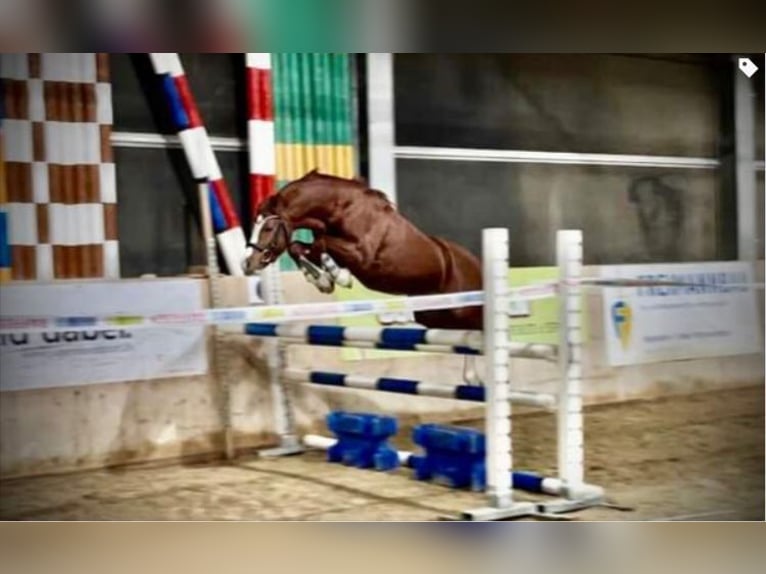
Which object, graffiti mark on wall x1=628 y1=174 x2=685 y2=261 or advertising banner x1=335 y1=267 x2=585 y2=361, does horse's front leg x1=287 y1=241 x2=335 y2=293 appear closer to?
advertising banner x1=335 y1=267 x2=585 y2=361

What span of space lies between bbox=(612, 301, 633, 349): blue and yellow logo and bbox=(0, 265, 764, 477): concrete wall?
5cm

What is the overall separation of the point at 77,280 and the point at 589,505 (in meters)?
1.55

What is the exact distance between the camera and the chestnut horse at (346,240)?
9.04ft

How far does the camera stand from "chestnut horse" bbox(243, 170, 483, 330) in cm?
276

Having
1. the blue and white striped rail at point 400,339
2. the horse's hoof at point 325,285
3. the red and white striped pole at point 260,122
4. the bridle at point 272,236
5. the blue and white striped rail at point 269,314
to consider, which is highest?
the red and white striped pole at point 260,122

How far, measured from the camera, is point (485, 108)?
9.23 ft

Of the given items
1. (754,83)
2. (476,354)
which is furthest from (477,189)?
(754,83)

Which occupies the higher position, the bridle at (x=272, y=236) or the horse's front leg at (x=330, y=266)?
the bridle at (x=272, y=236)

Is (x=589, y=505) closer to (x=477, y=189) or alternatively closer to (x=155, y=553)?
(x=477, y=189)

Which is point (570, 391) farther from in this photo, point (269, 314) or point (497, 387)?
point (269, 314)

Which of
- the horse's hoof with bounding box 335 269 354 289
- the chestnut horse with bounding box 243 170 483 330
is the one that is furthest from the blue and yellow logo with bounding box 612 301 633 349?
the horse's hoof with bounding box 335 269 354 289

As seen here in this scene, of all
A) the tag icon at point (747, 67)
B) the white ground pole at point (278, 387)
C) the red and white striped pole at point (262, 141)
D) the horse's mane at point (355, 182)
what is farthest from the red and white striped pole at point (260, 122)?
the tag icon at point (747, 67)

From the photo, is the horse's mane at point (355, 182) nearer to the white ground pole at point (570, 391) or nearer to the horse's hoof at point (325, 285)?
the horse's hoof at point (325, 285)

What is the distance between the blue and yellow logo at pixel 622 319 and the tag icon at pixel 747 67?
0.76 metres
